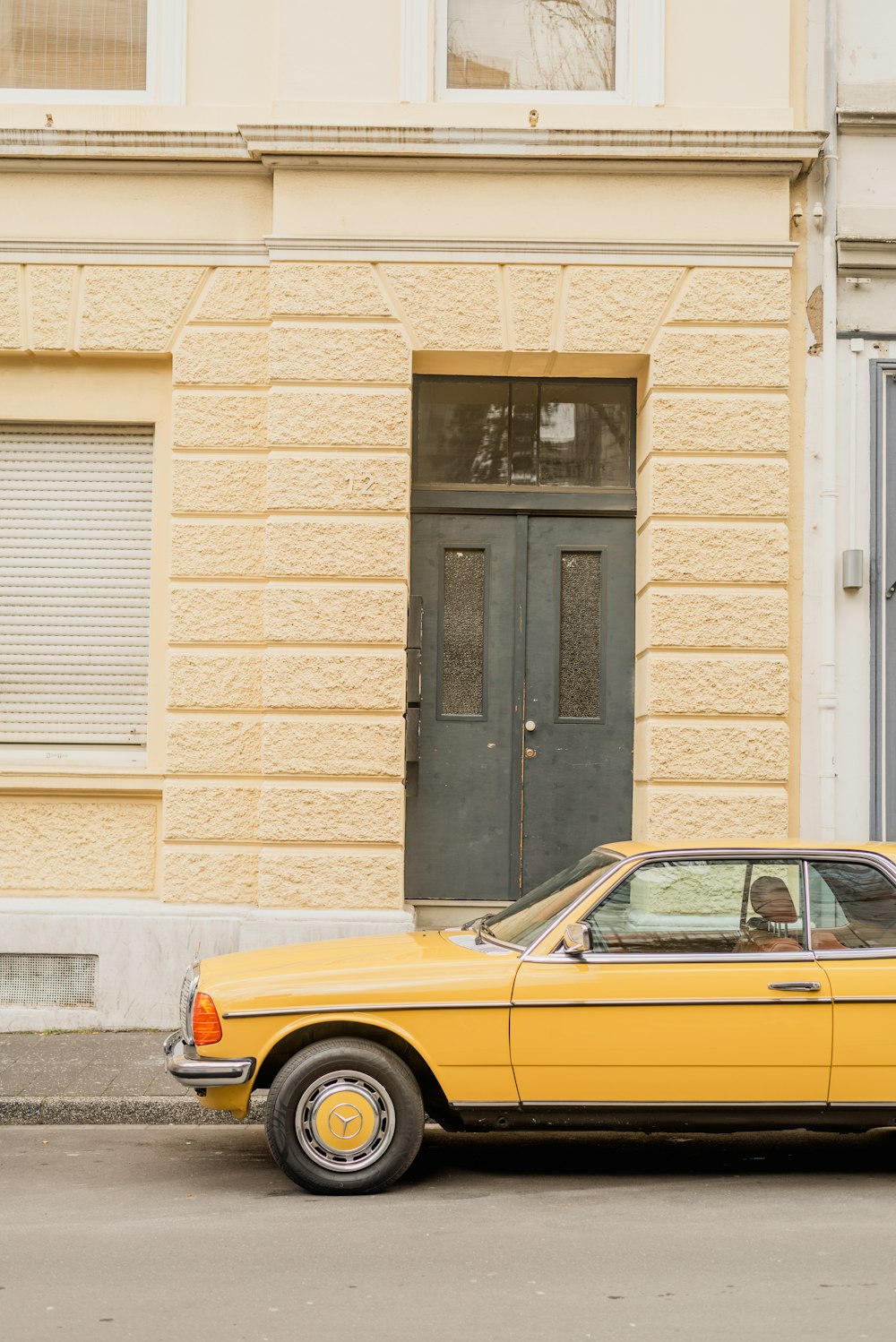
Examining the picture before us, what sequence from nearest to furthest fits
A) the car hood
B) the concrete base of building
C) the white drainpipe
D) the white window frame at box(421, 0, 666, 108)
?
the car hood, the concrete base of building, the white drainpipe, the white window frame at box(421, 0, 666, 108)

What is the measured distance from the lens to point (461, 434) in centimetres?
1069

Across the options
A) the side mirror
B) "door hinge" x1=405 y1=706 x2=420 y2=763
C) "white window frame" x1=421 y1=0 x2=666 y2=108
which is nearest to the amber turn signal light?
the side mirror

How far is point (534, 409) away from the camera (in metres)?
10.7

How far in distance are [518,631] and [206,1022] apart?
16.0 ft

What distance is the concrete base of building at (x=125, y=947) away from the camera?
9695mm

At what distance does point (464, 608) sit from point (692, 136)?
3532 millimetres

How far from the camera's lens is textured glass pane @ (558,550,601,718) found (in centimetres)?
1052

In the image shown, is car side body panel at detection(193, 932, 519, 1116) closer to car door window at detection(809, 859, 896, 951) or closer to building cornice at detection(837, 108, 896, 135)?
car door window at detection(809, 859, 896, 951)

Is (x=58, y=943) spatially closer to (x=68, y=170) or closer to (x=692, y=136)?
(x=68, y=170)

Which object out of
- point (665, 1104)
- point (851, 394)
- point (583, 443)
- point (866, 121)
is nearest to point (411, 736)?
point (583, 443)

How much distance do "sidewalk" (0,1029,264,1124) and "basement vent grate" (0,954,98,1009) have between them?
0.45m

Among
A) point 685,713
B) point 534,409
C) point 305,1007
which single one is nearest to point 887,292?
point 534,409

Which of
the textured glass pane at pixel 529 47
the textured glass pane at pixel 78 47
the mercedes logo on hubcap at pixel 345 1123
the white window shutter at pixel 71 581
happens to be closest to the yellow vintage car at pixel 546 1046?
the mercedes logo on hubcap at pixel 345 1123

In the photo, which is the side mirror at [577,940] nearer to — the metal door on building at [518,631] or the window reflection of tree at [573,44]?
the metal door on building at [518,631]
